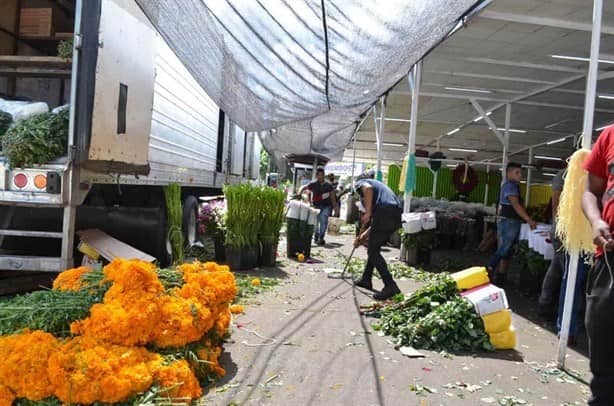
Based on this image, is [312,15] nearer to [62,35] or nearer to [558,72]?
[62,35]

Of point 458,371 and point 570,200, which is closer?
point 570,200

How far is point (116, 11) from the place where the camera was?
521 cm

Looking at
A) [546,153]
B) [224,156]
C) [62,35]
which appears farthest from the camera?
[546,153]

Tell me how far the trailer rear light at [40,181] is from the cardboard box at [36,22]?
2.78 meters

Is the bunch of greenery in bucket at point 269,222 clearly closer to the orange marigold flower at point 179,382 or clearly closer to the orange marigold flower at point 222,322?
the orange marigold flower at point 222,322

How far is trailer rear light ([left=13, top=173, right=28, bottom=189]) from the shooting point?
15.9 ft

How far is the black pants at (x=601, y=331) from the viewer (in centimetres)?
256

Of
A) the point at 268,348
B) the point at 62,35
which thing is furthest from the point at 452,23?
the point at 62,35

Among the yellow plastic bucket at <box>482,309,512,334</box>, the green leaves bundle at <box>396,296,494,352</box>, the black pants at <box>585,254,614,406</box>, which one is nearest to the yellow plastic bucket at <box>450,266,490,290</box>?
the green leaves bundle at <box>396,296,494,352</box>

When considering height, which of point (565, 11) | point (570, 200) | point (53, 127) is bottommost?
point (570, 200)

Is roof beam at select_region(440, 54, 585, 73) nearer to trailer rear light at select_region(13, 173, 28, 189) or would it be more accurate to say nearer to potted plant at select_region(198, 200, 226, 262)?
potted plant at select_region(198, 200, 226, 262)

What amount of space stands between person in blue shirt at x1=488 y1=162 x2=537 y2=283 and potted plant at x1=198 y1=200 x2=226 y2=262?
4591mm

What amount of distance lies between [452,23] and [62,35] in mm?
5056

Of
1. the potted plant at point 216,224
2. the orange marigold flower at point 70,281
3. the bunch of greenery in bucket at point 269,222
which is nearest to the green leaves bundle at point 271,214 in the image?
the bunch of greenery in bucket at point 269,222
